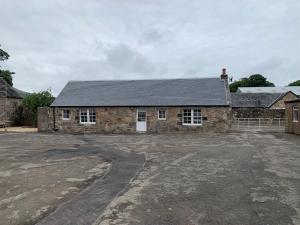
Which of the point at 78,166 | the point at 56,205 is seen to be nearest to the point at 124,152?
the point at 78,166

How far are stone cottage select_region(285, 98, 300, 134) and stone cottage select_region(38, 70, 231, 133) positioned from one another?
479cm

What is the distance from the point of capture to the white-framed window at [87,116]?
28094mm

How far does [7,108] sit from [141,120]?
1725cm

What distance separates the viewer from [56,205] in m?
6.89

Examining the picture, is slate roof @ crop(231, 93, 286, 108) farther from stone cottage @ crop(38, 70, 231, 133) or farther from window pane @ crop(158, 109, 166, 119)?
window pane @ crop(158, 109, 166, 119)

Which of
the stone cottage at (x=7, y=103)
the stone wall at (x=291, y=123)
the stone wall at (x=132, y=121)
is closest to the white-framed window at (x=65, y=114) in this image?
the stone wall at (x=132, y=121)

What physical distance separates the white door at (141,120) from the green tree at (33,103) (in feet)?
43.8

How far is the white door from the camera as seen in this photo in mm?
26938

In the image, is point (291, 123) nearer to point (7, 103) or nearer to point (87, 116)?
point (87, 116)

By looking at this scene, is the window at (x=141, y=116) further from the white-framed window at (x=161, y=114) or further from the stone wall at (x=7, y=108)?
the stone wall at (x=7, y=108)

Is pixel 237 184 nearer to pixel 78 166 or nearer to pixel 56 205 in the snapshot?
pixel 56 205

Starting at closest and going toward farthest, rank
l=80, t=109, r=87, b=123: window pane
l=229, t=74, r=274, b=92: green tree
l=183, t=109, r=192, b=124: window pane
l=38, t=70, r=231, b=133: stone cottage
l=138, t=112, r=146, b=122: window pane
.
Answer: l=38, t=70, r=231, b=133: stone cottage → l=183, t=109, r=192, b=124: window pane → l=138, t=112, r=146, b=122: window pane → l=80, t=109, r=87, b=123: window pane → l=229, t=74, r=274, b=92: green tree

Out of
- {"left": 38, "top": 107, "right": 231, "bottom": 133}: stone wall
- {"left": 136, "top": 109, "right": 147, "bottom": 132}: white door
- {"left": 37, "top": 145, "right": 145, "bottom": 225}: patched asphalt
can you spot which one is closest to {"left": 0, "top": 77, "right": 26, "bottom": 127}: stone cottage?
{"left": 38, "top": 107, "right": 231, "bottom": 133}: stone wall

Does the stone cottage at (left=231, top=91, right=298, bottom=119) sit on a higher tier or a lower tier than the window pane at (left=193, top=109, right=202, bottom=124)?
higher
